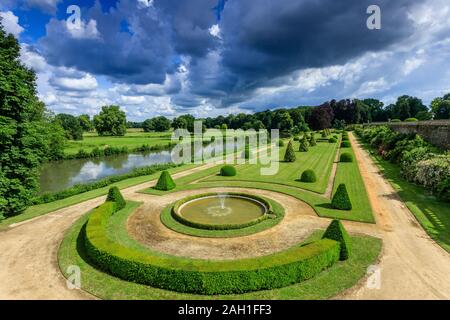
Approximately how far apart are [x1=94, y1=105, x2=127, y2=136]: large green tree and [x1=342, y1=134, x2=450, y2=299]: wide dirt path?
3392 inches

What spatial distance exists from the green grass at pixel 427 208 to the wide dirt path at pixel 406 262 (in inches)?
14.4

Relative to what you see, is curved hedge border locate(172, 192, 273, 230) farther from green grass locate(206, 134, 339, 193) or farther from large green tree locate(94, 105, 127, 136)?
large green tree locate(94, 105, 127, 136)

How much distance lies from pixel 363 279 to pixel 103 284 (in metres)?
8.89

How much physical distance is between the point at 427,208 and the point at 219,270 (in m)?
14.6

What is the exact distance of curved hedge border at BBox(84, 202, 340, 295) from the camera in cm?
843

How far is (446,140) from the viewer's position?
2559 cm

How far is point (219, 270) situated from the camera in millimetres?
8453

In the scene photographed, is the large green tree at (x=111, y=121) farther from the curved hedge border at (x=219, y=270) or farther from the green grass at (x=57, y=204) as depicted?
the curved hedge border at (x=219, y=270)

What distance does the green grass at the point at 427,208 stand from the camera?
41.8ft

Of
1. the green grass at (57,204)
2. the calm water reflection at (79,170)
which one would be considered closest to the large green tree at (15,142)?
the green grass at (57,204)

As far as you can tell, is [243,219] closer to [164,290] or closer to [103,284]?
[164,290]

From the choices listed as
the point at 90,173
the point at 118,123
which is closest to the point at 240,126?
the point at 118,123

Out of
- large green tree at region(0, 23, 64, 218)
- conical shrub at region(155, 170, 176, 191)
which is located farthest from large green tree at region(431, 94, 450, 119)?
large green tree at region(0, 23, 64, 218)
